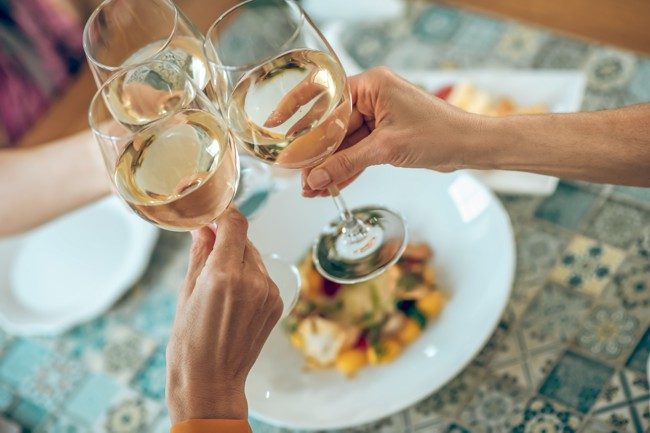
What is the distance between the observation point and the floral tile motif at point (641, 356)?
1188 mm

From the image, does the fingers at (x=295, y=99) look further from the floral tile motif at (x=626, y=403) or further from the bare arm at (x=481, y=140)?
the floral tile motif at (x=626, y=403)

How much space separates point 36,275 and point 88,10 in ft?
4.08

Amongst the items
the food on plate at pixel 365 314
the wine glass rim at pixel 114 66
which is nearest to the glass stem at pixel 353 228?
the food on plate at pixel 365 314

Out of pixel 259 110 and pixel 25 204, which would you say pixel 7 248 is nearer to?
pixel 25 204

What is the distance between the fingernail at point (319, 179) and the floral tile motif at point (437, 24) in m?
0.85

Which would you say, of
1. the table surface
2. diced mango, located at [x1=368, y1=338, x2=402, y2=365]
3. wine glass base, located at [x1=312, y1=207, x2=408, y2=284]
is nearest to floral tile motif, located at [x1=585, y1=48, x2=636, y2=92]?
the table surface

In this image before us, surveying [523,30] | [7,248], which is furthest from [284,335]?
[523,30]

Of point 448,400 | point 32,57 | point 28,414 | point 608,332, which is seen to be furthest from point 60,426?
point 32,57

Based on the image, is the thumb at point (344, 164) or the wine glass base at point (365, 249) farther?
the wine glass base at point (365, 249)

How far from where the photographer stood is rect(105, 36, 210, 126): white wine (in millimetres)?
1094

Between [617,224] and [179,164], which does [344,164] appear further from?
[617,224]

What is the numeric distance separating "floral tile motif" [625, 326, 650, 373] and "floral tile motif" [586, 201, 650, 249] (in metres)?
0.18

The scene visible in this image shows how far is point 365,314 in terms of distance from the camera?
51.4 inches

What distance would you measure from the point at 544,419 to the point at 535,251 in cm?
32
